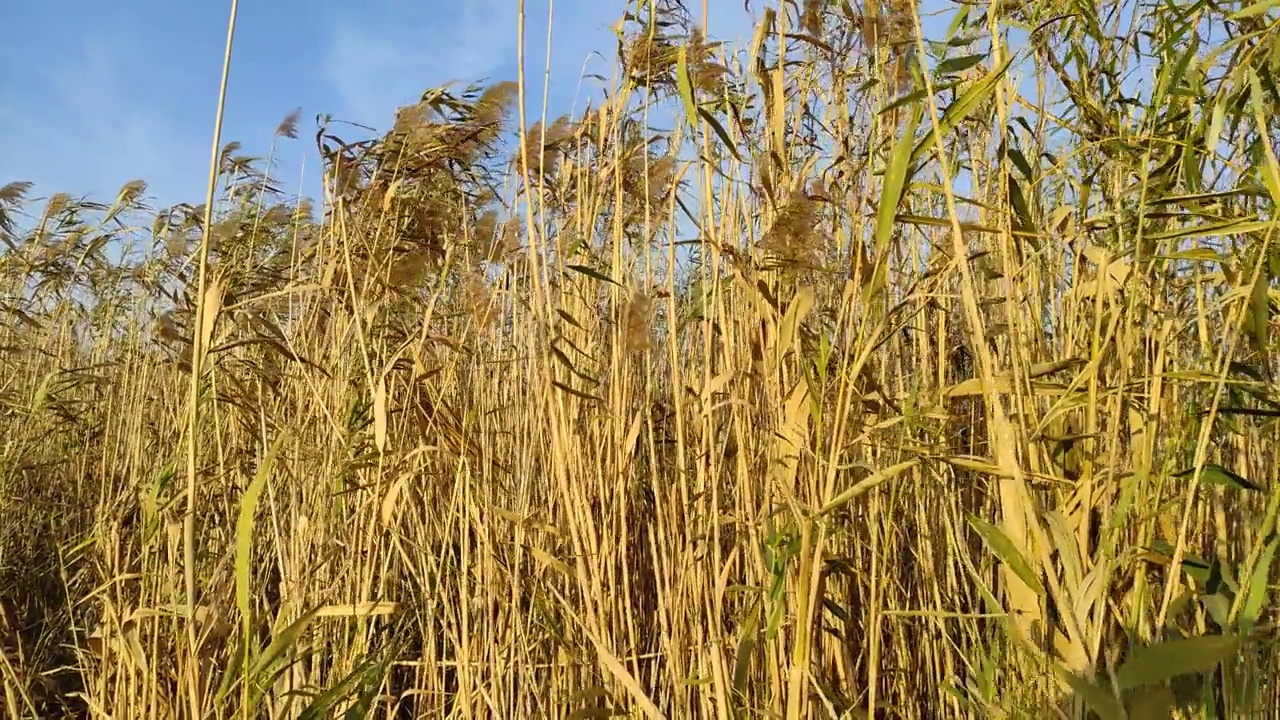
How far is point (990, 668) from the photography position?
2.97 feet

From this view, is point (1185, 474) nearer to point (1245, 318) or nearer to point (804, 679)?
point (1245, 318)

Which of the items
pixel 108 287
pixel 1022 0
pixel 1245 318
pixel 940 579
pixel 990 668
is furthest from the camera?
pixel 108 287

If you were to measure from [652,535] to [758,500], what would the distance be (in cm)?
15

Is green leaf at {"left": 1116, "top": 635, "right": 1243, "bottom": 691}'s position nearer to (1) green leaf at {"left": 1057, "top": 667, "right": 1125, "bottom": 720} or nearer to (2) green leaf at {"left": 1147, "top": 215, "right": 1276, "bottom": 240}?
(1) green leaf at {"left": 1057, "top": 667, "right": 1125, "bottom": 720}

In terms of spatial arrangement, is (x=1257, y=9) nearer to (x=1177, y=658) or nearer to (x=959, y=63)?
(x=959, y=63)

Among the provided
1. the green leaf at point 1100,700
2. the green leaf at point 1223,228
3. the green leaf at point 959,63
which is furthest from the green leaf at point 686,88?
the green leaf at point 1100,700

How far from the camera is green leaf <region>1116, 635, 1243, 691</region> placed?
66cm

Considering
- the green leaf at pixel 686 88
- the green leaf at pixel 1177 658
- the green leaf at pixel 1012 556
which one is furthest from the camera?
the green leaf at pixel 686 88

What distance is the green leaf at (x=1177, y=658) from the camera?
0.66 m

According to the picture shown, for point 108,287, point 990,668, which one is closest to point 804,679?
point 990,668

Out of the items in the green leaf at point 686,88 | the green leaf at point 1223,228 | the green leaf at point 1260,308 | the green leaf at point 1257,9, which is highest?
the green leaf at point 686,88

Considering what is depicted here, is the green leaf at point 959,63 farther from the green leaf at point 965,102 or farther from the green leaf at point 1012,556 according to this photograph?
the green leaf at point 1012,556

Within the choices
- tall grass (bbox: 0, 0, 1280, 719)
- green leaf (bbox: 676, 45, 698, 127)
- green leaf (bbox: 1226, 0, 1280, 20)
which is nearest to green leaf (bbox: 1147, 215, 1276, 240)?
tall grass (bbox: 0, 0, 1280, 719)

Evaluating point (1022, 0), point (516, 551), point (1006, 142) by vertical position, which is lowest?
point (516, 551)
